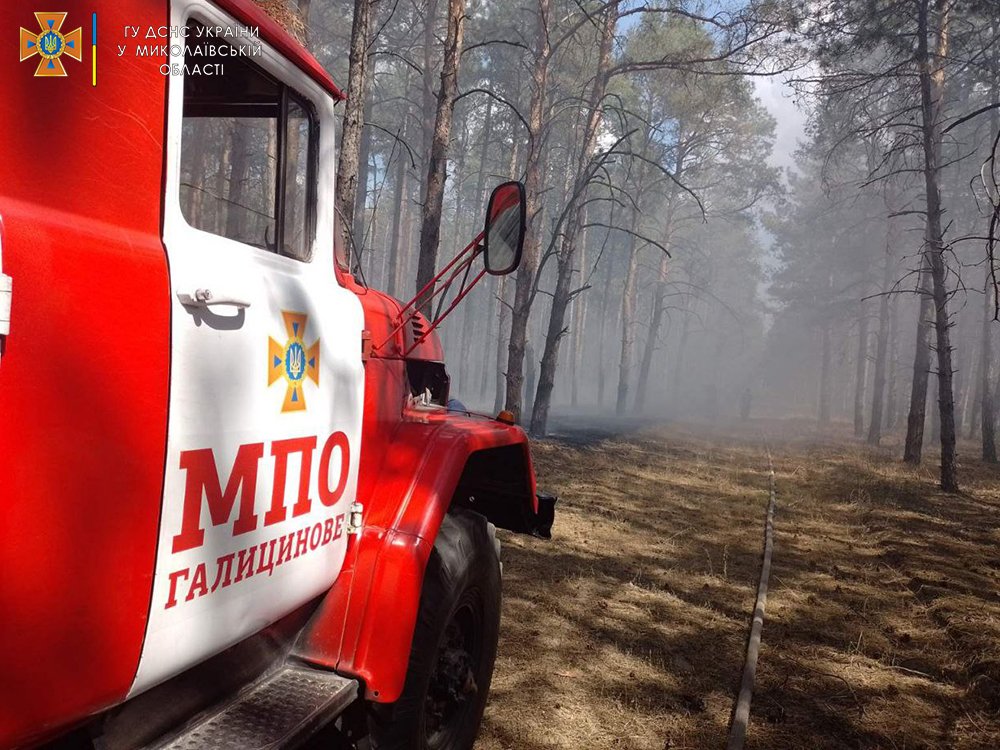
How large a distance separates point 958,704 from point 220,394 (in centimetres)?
454

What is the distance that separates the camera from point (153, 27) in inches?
65.6

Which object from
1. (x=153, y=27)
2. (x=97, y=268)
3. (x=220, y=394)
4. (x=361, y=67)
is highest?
(x=361, y=67)

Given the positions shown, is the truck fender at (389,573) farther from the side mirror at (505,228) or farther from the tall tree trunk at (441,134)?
the tall tree trunk at (441,134)

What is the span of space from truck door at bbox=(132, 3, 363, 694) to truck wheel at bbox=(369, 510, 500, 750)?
1.44 feet

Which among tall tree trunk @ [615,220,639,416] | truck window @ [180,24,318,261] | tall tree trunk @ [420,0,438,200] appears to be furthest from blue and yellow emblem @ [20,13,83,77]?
tall tree trunk @ [615,220,639,416]

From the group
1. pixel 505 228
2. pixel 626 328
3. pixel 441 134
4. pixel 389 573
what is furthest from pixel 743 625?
pixel 626 328

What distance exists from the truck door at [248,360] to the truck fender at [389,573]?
0.11m

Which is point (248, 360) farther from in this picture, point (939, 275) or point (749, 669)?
point (939, 275)

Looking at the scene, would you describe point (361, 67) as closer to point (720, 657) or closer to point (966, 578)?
point (720, 657)

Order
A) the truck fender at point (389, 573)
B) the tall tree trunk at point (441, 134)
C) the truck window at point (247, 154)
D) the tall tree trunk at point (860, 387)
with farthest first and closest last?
the tall tree trunk at point (860, 387), the tall tree trunk at point (441, 134), the truck fender at point (389, 573), the truck window at point (247, 154)

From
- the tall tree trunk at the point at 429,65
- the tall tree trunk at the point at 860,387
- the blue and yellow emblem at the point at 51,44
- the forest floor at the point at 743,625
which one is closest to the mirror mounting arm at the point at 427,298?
the blue and yellow emblem at the point at 51,44

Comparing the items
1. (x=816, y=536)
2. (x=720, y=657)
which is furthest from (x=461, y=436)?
(x=816, y=536)

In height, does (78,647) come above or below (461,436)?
below

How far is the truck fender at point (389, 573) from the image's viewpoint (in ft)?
7.57
